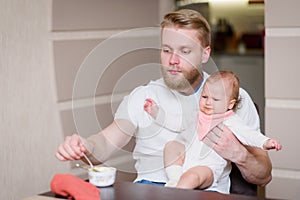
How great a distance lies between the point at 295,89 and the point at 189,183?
870 mm

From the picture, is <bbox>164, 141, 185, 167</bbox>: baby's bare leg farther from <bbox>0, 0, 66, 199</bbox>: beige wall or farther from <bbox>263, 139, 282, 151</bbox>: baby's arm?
<bbox>0, 0, 66, 199</bbox>: beige wall

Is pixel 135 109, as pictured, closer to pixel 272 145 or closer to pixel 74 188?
pixel 272 145

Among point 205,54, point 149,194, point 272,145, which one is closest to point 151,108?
point 205,54

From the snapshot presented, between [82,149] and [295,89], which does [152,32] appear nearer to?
[295,89]

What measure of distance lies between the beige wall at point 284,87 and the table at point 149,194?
1077 mm

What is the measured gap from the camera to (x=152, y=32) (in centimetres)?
297

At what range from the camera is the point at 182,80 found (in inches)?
82.3

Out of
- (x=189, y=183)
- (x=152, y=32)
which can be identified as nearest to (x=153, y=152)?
(x=189, y=183)

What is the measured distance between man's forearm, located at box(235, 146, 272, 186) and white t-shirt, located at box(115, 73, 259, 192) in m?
0.09

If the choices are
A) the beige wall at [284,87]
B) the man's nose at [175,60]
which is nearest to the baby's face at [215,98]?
the man's nose at [175,60]

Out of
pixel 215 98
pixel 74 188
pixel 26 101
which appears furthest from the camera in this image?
pixel 26 101

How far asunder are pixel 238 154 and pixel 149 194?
0.57 m

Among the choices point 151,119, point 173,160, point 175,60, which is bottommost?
point 173,160

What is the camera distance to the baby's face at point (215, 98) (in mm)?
1977
